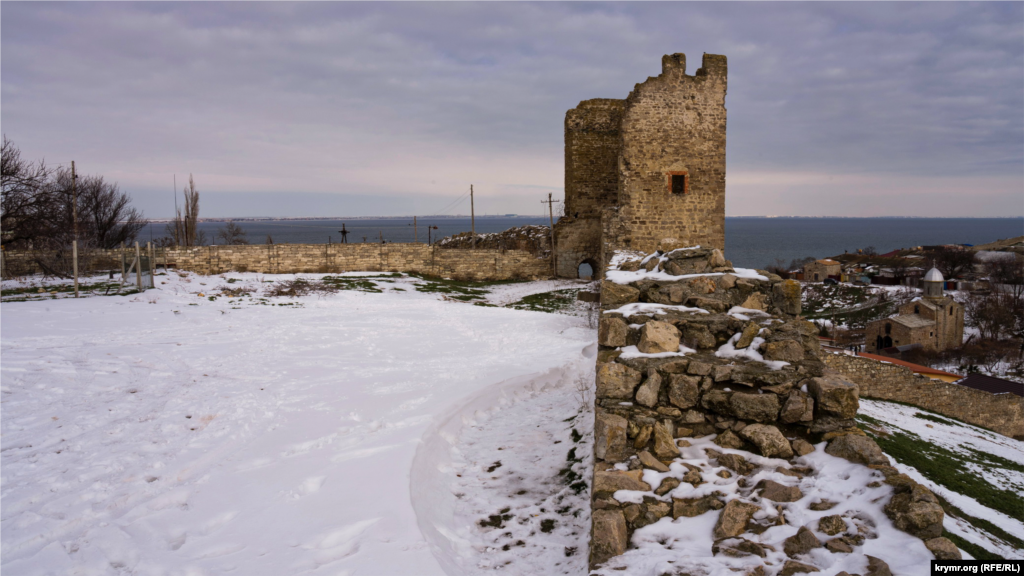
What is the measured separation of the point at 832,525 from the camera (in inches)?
122

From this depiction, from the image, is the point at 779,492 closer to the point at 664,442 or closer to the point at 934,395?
the point at 664,442

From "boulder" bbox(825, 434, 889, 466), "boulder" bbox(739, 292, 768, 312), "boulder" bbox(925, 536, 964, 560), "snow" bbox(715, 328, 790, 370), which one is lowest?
"boulder" bbox(925, 536, 964, 560)

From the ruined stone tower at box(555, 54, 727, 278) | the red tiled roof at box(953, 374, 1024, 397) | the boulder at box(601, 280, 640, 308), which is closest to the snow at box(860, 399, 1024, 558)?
the boulder at box(601, 280, 640, 308)

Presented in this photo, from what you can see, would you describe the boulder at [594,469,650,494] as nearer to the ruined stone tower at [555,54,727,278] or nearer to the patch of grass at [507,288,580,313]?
the patch of grass at [507,288,580,313]

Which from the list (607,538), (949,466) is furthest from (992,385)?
(607,538)

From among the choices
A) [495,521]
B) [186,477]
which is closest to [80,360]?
[186,477]

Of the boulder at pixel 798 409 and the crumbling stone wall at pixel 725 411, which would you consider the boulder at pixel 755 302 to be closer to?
the crumbling stone wall at pixel 725 411

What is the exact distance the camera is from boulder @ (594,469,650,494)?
3828 millimetres

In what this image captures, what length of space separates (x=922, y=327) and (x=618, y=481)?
162 feet

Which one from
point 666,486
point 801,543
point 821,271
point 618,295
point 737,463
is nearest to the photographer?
point 801,543

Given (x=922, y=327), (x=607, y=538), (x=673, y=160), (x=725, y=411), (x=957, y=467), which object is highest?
(x=673, y=160)

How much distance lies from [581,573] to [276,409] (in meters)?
4.66

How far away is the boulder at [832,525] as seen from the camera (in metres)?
3.08

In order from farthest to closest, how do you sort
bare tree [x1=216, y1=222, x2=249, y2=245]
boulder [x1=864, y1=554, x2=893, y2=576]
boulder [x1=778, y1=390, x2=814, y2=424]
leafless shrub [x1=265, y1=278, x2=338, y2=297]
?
1. bare tree [x1=216, y1=222, x2=249, y2=245]
2. leafless shrub [x1=265, y1=278, x2=338, y2=297]
3. boulder [x1=778, y1=390, x2=814, y2=424]
4. boulder [x1=864, y1=554, x2=893, y2=576]
